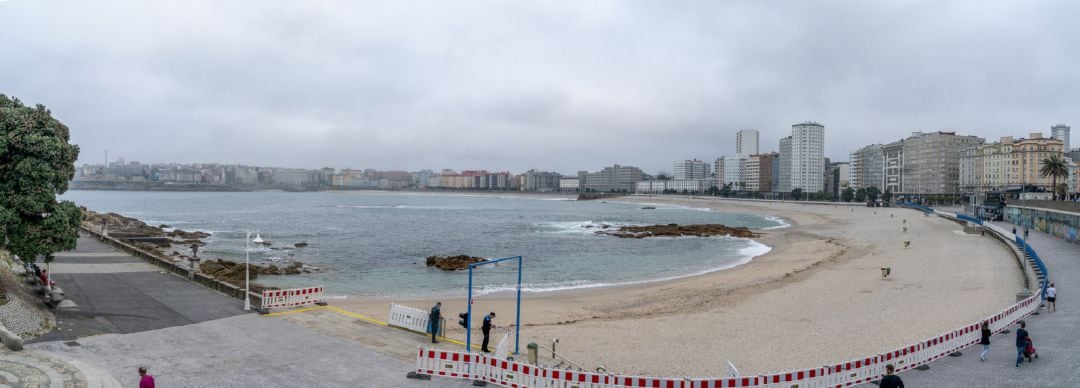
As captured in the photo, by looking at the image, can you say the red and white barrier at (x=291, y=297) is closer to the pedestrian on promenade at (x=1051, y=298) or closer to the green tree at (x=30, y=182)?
the green tree at (x=30, y=182)

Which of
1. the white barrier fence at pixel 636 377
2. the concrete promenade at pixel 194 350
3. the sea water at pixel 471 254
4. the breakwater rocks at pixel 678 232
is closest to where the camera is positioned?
the white barrier fence at pixel 636 377

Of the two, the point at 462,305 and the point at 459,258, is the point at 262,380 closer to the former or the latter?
the point at 462,305

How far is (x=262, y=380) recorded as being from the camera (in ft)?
39.5

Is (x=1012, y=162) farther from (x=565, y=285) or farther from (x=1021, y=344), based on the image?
(x=1021, y=344)

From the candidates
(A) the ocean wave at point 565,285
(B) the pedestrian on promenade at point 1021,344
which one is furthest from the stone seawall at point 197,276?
(B) the pedestrian on promenade at point 1021,344

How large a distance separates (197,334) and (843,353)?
17.4 m

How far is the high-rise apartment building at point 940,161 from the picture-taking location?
164 m

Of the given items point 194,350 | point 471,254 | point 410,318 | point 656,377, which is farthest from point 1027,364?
point 471,254

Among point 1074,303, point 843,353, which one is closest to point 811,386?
point 843,353

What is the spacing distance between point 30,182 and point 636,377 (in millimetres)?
17507

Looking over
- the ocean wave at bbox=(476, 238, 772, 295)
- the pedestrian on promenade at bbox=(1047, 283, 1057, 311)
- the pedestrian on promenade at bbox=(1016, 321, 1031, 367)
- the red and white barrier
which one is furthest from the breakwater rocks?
the pedestrian on promenade at bbox=(1016, 321, 1031, 367)

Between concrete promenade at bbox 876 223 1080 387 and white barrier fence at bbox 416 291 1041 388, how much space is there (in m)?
0.53

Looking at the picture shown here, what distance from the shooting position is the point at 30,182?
650 inches

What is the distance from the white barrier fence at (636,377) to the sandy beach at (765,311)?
8.56ft
